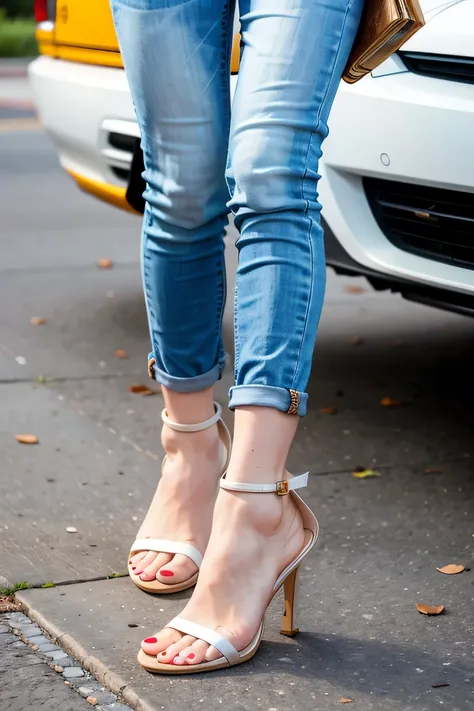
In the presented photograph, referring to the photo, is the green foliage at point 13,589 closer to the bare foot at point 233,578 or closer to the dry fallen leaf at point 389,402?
the bare foot at point 233,578

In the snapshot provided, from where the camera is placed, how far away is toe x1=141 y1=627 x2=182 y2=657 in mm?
1833

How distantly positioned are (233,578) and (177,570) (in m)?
0.30

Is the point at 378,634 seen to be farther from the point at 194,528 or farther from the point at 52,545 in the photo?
the point at 52,545

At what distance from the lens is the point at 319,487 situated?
270 centimetres

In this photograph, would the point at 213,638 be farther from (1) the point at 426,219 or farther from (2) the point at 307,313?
(1) the point at 426,219

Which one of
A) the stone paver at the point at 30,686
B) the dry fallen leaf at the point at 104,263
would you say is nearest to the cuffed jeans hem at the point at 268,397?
the stone paver at the point at 30,686

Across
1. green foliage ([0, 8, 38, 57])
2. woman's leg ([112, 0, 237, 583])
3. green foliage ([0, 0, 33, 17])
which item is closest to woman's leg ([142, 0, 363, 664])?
woman's leg ([112, 0, 237, 583])

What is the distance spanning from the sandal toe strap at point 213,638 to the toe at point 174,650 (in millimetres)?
10

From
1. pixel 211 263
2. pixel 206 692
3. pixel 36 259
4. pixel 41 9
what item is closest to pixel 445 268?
pixel 211 263

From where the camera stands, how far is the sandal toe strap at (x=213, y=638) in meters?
1.81

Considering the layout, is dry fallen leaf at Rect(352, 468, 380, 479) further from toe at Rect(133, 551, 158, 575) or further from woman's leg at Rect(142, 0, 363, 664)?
woman's leg at Rect(142, 0, 363, 664)

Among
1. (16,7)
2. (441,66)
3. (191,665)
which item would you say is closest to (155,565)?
(191,665)

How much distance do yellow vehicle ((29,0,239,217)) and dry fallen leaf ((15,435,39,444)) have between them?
26.7 inches

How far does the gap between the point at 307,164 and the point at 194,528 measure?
73 cm
